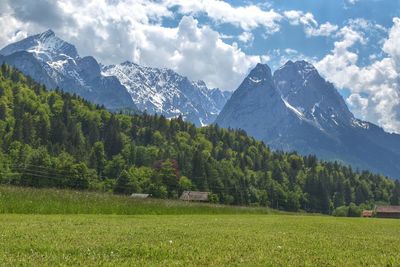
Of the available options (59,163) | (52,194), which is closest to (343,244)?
Answer: (52,194)

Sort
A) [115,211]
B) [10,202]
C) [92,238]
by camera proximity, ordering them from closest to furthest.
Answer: [92,238]
[10,202]
[115,211]

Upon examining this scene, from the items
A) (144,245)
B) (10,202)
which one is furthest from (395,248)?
(10,202)

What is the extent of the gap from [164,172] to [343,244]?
538 ft

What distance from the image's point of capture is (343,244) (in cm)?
1731

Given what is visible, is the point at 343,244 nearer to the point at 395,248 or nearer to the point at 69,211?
the point at 395,248

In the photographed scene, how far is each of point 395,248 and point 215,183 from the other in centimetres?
18063

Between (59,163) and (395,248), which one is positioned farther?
(59,163)

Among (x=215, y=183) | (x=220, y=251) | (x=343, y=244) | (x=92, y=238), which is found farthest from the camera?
(x=215, y=183)

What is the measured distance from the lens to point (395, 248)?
16.2m

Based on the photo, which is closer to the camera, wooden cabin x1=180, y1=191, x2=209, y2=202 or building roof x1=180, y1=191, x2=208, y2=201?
wooden cabin x1=180, y1=191, x2=209, y2=202

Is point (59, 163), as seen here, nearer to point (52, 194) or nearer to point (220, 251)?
point (52, 194)

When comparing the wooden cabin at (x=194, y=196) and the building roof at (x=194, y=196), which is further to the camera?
the building roof at (x=194, y=196)

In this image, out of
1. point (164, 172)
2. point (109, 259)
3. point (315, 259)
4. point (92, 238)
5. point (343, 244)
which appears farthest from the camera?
point (164, 172)

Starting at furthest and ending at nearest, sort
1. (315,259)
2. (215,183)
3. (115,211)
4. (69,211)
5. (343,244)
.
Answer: (215,183), (115,211), (69,211), (343,244), (315,259)
